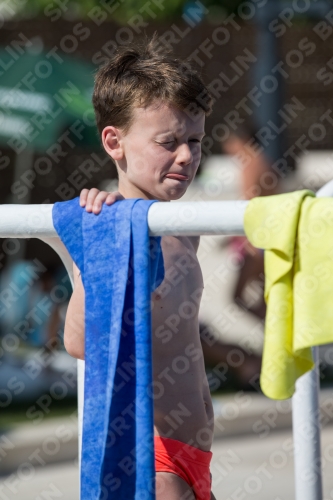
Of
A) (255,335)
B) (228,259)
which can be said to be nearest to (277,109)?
(228,259)

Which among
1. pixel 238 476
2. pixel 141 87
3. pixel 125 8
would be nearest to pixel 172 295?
pixel 141 87

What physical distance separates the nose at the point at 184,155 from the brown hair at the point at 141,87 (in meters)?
0.10

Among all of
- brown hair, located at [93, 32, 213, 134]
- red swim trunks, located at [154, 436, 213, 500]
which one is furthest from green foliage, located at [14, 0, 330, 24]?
red swim trunks, located at [154, 436, 213, 500]

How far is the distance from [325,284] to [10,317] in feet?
21.2

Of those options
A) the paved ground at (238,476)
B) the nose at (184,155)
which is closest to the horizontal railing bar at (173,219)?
the nose at (184,155)

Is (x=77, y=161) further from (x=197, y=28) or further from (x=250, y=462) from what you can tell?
(x=250, y=462)

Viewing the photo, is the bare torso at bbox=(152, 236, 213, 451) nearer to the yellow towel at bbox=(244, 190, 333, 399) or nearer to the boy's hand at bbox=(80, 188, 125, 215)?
the boy's hand at bbox=(80, 188, 125, 215)

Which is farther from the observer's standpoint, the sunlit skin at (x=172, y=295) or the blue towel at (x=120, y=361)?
the sunlit skin at (x=172, y=295)

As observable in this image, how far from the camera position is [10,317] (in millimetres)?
7543

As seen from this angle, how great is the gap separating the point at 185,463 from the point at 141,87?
2.82 ft

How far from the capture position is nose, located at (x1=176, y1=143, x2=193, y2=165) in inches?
71.8

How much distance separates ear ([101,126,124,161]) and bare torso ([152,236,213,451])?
9.4 inches

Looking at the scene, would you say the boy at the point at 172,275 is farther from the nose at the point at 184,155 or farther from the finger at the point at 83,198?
the finger at the point at 83,198

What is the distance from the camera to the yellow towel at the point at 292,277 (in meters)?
1.31
